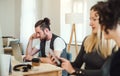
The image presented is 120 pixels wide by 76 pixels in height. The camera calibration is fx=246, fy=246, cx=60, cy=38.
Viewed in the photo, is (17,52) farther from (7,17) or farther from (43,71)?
(7,17)

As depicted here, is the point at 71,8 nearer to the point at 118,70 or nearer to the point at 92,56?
the point at 92,56

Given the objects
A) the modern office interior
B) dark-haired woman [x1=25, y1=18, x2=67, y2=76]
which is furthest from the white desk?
the modern office interior

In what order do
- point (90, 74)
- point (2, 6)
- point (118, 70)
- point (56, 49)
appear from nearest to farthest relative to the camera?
point (118, 70), point (90, 74), point (56, 49), point (2, 6)

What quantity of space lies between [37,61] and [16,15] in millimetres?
3580

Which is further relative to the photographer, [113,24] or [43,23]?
[43,23]

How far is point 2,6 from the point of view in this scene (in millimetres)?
5879

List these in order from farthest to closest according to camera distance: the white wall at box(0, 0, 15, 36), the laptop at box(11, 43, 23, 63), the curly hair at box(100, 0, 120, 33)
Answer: the white wall at box(0, 0, 15, 36)
the laptop at box(11, 43, 23, 63)
the curly hair at box(100, 0, 120, 33)

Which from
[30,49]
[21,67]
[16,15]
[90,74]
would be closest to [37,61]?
[21,67]

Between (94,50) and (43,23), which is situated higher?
(43,23)

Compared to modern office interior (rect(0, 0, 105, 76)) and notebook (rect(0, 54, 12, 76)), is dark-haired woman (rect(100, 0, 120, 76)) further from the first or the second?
modern office interior (rect(0, 0, 105, 76))

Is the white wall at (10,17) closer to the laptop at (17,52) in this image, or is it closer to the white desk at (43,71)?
the laptop at (17,52)

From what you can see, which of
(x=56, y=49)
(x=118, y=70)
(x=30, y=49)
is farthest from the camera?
(x=30, y=49)

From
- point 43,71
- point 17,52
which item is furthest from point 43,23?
point 43,71

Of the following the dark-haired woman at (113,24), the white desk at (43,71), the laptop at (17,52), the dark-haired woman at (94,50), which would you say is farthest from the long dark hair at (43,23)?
the dark-haired woman at (113,24)
